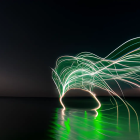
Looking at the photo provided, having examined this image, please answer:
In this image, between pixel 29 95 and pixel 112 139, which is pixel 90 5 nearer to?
pixel 29 95

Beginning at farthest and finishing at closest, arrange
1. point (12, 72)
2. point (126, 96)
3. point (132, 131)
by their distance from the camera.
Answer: point (126, 96)
point (12, 72)
point (132, 131)

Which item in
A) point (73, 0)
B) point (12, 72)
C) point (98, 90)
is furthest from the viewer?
point (98, 90)

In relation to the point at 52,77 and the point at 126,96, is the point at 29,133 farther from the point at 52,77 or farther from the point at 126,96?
the point at 126,96

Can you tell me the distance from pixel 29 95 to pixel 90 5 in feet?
26.1

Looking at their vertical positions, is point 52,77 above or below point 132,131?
above

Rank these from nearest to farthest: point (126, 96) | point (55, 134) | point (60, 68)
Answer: point (55, 134) → point (60, 68) → point (126, 96)

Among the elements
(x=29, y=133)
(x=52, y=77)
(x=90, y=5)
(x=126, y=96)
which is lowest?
(x=29, y=133)

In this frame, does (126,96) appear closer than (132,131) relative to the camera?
No

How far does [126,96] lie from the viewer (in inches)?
534

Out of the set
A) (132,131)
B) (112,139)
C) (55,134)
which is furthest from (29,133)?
(132,131)

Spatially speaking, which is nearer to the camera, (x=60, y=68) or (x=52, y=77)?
(x=60, y=68)

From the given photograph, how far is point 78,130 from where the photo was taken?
9.71 feet

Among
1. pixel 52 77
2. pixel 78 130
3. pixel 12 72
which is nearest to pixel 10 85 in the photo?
pixel 12 72

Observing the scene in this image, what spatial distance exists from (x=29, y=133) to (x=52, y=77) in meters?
8.41
